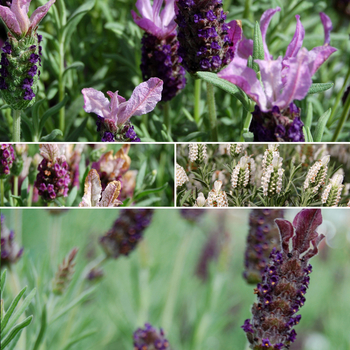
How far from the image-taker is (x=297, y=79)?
653 mm

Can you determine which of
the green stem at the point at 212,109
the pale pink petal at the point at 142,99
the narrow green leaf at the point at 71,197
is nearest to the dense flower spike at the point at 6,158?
the narrow green leaf at the point at 71,197

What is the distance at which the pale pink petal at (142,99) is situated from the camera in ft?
2.39

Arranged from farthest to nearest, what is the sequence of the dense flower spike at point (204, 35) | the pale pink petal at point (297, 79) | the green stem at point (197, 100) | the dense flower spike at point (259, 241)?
1. the green stem at point (197, 100)
2. the dense flower spike at point (259, 241)
3. the dense flower spike at point (204, 35)
4. the pale pink petal at point (297, 79)

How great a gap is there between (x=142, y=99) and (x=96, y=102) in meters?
0.09

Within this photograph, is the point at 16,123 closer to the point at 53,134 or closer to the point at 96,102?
the point at 53,134

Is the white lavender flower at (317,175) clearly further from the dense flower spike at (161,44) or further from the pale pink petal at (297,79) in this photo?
the dense flower spike at (161,44)

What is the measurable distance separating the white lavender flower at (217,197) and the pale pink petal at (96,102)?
25 centimetres

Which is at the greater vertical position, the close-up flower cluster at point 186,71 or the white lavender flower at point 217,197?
the close-up flower cluster at point 186,71

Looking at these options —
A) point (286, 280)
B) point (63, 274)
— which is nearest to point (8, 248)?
point (63, 274)

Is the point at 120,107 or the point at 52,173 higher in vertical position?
the point at 120,107

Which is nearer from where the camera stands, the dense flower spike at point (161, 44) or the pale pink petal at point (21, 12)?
→ the pale pink petal at point (21, 12)

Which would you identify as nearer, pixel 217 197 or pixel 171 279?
pixel 217 197

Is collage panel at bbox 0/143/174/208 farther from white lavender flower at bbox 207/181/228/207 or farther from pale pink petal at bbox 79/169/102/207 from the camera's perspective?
white lavender flower at bbox 207/181/228/207

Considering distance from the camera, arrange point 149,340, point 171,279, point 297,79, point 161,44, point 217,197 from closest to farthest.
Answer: point 297,79, point 217,197, point 161,44, point 149,340, point 171,279
